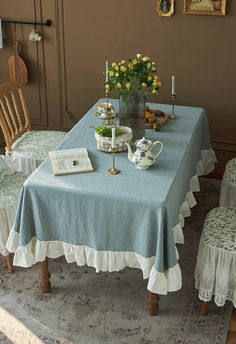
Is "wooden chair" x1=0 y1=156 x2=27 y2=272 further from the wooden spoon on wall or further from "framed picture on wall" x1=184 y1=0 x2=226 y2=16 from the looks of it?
"framed picture on wall" x1=184 y1=0 x2=226 y2=16

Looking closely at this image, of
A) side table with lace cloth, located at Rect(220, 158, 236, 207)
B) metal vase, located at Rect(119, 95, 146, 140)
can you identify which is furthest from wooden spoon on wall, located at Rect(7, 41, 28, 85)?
side table with lace cloth, located at Rect(220, 158, 236, 207)

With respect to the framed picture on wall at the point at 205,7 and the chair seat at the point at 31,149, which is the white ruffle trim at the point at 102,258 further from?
the framed picture on wall at the point at 205,7

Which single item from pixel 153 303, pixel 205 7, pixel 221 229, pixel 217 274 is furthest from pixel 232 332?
pixel 205 7

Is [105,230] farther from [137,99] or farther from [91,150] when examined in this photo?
[137,99]

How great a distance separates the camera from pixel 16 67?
16.4ft

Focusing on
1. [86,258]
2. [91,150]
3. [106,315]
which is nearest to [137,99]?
[91,150]

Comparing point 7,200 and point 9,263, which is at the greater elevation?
point 7,200

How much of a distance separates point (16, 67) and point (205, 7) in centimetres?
170

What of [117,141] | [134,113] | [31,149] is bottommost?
[31,149]

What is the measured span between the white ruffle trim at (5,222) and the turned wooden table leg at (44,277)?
32 centimetres

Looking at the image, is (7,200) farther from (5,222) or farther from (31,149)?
(31,149)

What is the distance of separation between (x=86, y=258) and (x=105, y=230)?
0.23m

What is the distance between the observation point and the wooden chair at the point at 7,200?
12.0 ft

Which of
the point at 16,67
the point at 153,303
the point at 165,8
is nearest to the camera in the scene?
the point at 153,303
